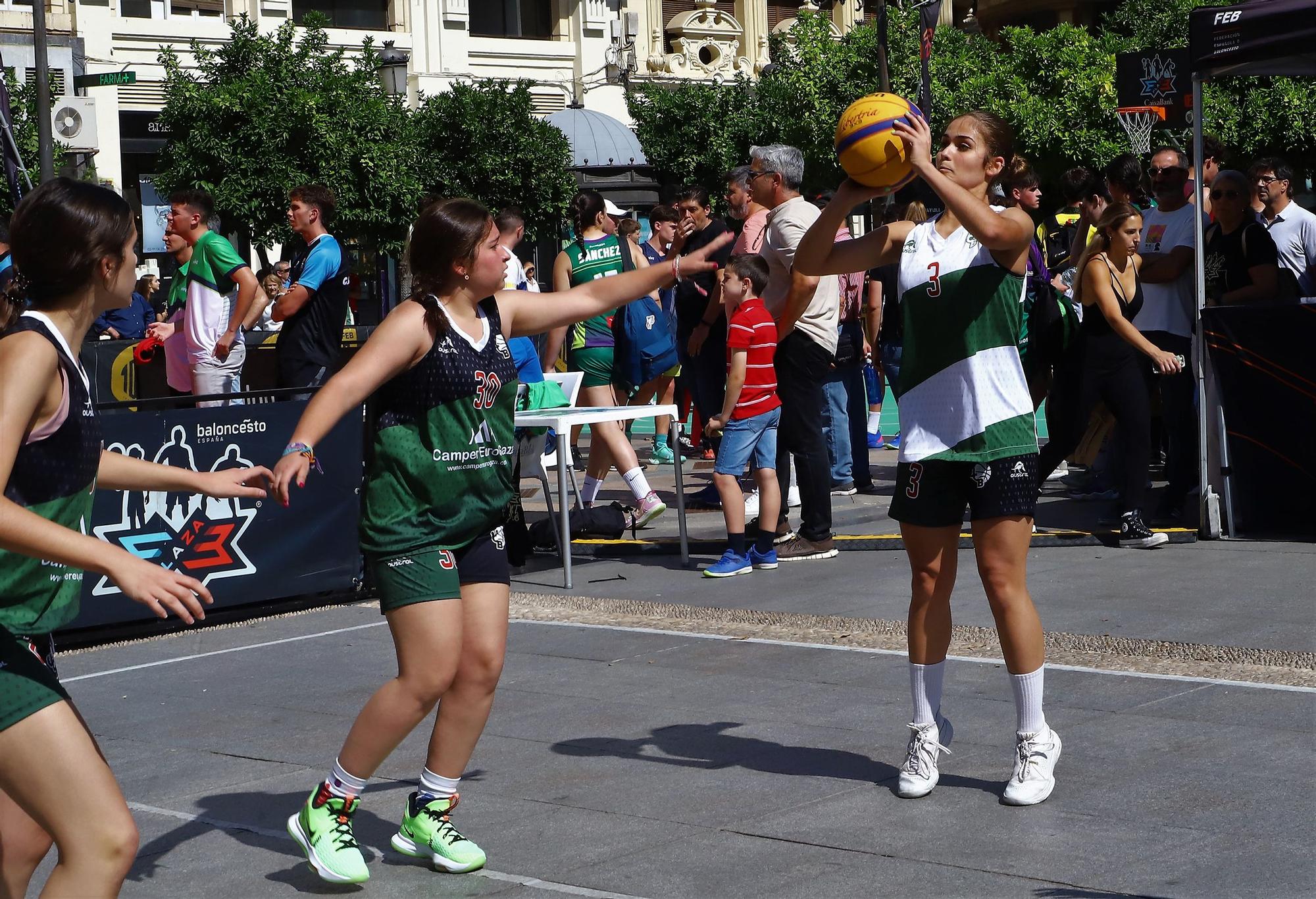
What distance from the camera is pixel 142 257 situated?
1222 inches

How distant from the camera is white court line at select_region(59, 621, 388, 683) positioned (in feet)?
24.2

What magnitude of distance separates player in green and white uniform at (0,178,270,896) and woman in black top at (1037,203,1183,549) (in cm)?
640

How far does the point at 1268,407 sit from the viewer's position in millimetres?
9039

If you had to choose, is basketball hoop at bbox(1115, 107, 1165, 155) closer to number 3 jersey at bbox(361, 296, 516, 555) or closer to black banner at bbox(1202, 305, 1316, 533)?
black banner at bbox(1202, 305, 1316, 533)

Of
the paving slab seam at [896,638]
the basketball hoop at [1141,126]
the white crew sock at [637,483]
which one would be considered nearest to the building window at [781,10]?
the basketball hoop at [1141,126]

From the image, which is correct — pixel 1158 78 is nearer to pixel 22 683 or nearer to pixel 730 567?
pixel 730 567

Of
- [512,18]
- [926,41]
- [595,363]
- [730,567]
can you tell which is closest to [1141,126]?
[926,41]

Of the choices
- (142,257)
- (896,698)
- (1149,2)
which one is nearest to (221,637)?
(896,698)

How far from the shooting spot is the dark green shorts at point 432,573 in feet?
14.5

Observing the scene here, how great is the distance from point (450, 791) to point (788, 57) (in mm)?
35003

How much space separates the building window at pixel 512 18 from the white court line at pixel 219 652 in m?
34.1

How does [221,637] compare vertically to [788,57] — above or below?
below

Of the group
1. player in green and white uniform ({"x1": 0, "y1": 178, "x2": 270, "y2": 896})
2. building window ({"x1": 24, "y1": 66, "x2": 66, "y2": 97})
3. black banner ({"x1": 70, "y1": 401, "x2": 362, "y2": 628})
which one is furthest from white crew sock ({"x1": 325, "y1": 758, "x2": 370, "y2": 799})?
building window ({"x1": 24, "y1": 66, "x2": 66, "y2": 97})

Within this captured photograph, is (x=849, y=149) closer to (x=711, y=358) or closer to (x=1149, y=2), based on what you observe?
(x=711, y=358)
